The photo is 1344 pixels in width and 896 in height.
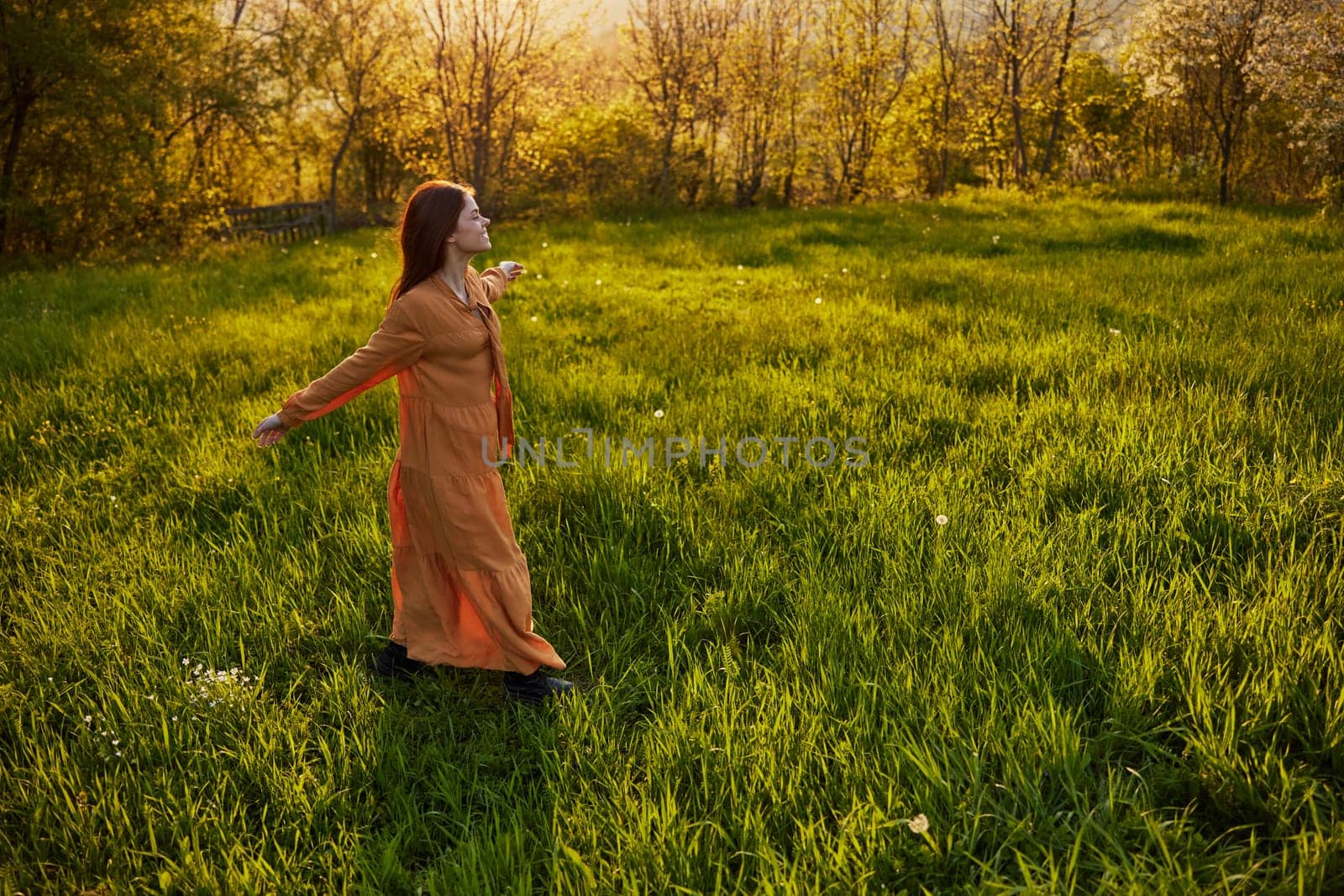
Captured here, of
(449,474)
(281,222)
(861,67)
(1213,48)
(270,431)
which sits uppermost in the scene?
(861,67)

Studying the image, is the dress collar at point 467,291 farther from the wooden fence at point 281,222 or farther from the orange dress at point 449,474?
the wooden fence at point 281,222

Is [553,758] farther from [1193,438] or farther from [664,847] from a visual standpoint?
[1193,438]

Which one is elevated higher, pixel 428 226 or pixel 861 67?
pixel 861 67

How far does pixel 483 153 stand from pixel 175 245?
615cm

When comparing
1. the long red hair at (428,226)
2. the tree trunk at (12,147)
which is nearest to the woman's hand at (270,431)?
the long red hair at (428,226)

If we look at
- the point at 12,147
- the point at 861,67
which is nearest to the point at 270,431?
the point at 12,147

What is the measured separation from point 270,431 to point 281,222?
17508mm

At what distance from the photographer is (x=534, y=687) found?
107 inches

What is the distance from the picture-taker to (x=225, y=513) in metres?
4.01

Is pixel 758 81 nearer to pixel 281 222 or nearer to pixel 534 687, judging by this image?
pixel 281 222

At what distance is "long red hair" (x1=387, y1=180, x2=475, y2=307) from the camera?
8.39 feet

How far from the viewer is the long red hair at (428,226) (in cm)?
256

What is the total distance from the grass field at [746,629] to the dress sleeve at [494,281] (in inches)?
39.5

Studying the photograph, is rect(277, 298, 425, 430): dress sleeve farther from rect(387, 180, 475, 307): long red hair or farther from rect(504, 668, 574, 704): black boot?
rect(504, 668, 574, 704): black boot
